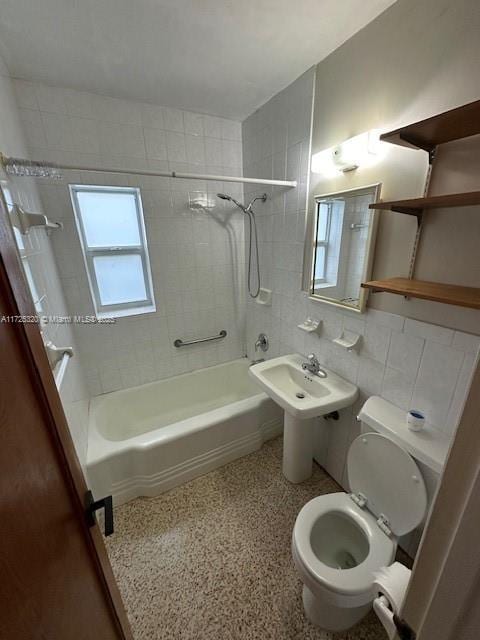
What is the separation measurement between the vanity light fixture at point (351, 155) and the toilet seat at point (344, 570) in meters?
1.66

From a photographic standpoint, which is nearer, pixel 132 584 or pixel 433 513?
pixel 433 513

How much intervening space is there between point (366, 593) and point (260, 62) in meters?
2.45

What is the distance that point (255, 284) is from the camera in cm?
234

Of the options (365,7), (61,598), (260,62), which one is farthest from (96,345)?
(365,7)

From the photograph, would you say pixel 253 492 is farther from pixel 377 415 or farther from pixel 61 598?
pixel 61 598

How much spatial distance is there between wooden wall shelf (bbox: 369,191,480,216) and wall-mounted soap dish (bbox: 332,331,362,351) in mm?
652

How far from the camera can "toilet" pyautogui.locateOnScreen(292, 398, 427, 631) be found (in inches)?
39.1

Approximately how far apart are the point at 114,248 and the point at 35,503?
1959 millimetres

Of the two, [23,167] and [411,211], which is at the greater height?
[23,167]

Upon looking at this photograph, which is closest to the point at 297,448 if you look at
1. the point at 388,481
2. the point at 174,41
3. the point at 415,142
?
the point at 388,481

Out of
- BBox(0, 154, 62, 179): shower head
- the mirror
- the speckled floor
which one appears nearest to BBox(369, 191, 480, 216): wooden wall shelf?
the mirror

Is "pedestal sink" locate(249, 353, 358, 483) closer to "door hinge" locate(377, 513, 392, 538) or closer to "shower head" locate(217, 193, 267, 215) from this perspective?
"door hinge" locate(377, 513, 392, 538)

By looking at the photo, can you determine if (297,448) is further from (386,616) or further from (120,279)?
(120,279)

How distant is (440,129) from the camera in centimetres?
88
